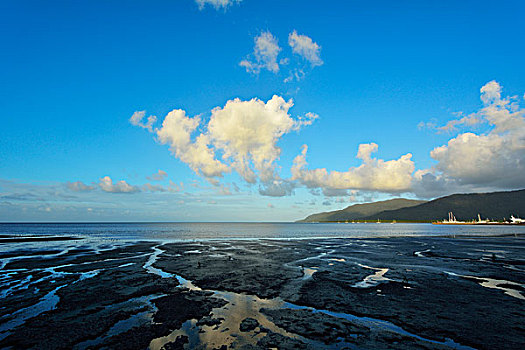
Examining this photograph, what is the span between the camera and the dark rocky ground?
39.7 feet

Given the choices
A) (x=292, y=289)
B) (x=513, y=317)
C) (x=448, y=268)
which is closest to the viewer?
(x=513, y=317)

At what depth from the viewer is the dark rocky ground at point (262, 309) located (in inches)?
476

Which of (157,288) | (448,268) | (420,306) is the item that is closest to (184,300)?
(157,288)

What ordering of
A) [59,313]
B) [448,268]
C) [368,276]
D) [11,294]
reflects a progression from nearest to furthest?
[59,313]
[11,294]
[368,276]
[448,268]

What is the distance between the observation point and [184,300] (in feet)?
59.5

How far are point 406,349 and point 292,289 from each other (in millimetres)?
10722

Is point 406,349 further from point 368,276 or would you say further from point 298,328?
point 368,276

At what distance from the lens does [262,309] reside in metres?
16.5

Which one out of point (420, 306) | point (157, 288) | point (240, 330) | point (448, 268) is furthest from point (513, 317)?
point (157, 288)

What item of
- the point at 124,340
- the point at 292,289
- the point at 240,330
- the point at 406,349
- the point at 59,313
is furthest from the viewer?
the point at 292,289

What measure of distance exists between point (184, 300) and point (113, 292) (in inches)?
243

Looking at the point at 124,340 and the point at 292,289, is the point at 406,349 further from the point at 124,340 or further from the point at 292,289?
the point at 124,340

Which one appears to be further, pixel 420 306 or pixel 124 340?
pixel 420 306

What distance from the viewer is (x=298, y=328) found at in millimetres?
13492
